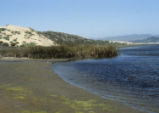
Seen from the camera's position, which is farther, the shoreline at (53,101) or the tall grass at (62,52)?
the tall grass at (62,52)

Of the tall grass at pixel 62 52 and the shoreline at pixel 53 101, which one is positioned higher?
the tall grass at pixel 62 52

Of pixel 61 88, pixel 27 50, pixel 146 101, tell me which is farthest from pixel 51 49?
pixel 146 101

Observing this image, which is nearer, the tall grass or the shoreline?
the shoreline

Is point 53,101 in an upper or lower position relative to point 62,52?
lower

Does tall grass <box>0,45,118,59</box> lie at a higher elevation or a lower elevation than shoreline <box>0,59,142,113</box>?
higher

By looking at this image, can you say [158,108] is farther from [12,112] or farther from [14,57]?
[14,57]

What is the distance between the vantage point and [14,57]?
28.4 m

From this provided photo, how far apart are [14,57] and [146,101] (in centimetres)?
2344

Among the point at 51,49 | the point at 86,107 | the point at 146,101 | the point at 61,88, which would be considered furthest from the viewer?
the point at 51,49

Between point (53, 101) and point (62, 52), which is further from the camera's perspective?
point (62, 52)

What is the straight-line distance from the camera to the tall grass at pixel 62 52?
91.3 feet

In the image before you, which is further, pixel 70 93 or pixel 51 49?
pixel 51 49

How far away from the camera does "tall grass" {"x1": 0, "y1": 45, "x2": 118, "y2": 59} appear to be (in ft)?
91.3

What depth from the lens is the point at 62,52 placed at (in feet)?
92.0
